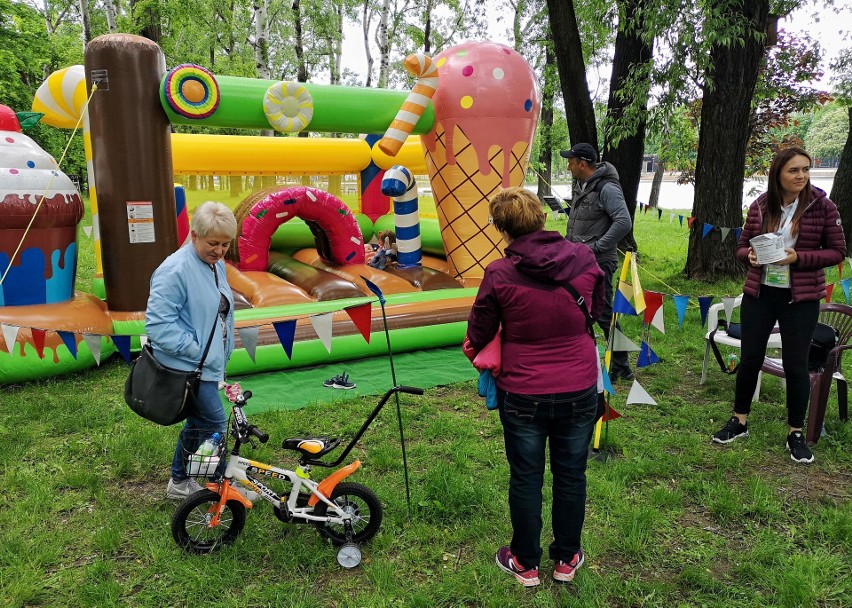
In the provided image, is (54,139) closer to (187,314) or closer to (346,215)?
(346,215)

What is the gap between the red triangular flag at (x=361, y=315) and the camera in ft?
12.3

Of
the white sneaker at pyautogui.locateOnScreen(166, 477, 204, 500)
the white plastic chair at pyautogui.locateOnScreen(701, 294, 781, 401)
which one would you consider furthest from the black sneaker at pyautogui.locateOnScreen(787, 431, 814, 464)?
the white sneaker at pyautogui.locateOnScreen(166, 477, 204, 500)

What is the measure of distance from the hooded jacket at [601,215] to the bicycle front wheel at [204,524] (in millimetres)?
2898

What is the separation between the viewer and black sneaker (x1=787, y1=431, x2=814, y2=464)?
11.5 feet

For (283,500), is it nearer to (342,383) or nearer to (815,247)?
(342,383)

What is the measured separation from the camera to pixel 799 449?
11.7 ft

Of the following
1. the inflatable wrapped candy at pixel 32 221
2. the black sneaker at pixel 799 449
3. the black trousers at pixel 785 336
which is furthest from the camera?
the inflatable wrapped candy at pixel 32 221

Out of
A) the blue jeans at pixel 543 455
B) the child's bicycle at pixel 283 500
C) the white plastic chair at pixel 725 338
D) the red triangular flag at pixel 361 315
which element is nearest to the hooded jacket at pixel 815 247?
the white plastic chair at pixel 725 338

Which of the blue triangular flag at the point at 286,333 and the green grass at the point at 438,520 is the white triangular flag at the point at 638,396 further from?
the blue triangular flag at the point at 286,333

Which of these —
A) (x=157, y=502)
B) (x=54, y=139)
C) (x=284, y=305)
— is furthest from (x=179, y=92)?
(x=54, y=139)

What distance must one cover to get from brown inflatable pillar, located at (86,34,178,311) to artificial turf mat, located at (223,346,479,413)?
1.42 metres

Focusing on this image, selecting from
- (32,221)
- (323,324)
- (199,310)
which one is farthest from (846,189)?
(32,221)

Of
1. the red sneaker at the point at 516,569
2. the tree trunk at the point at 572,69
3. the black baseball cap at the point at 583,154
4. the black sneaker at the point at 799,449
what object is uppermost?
the tree trunk at the point at 572,69

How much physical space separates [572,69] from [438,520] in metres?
6.67
